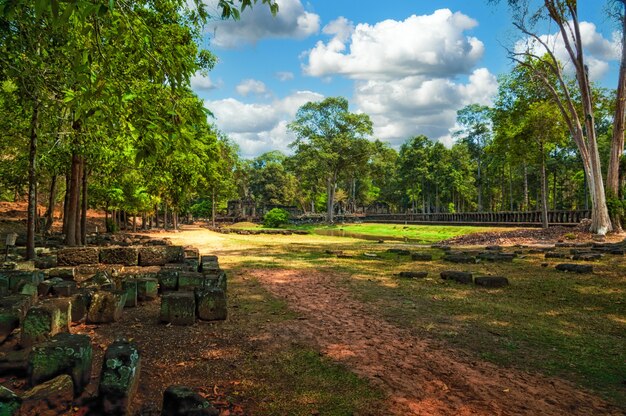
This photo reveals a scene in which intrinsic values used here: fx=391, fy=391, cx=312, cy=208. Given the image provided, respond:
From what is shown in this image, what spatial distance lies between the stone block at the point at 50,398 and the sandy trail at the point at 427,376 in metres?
2.34

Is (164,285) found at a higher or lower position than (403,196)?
lower

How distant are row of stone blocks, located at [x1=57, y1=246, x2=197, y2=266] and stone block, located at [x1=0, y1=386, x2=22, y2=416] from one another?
7869 millimetres

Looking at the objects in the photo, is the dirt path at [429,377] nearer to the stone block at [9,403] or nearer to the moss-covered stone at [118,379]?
the moss-covered stone at [118,379]

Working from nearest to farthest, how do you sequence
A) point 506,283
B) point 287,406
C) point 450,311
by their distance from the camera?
1. point 287,406
2. point 450,311
3. point 506,283

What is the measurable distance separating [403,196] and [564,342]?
70887 millimetres

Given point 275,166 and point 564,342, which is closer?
point 564,342

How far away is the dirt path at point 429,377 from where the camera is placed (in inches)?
120

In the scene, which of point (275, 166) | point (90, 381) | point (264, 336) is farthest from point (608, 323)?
point (275, 166)

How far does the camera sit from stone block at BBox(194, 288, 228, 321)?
5.20m

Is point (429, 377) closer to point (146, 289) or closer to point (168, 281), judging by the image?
point (146, 289)

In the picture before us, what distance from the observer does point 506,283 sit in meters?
8.09

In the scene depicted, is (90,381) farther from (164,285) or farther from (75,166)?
(75,166)

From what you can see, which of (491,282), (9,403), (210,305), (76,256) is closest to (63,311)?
(210,305)

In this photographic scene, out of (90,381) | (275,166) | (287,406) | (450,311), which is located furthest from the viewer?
(275,166)
